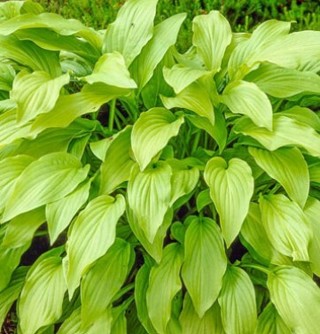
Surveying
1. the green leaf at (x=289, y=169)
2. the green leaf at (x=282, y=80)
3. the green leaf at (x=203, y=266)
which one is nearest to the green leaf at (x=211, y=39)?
the green leaf at (x=282, y=80)

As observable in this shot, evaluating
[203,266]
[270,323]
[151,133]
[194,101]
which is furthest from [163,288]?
[194,101]

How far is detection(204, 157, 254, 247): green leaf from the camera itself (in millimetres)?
2262

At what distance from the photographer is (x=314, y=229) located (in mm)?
2391

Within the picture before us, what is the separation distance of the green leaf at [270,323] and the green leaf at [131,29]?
3.46 feet

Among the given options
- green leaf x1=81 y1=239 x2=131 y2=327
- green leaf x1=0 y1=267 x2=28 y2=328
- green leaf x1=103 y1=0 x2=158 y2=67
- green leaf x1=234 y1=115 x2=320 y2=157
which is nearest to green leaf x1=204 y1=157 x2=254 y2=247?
green leaf x1=234 y1=115 x2=320 y2=157

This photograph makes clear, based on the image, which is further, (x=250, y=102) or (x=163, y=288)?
(x=250, y=102)

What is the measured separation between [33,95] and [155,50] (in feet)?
1.78

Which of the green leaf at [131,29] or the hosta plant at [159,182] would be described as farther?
the green leaf at [131,29]

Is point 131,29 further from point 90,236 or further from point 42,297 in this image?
Answer: point 42,297

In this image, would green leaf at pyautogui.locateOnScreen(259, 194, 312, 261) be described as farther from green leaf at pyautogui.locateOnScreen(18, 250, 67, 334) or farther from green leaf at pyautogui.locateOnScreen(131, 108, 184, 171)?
green leaf at pyautogui.locateOnScreen(18, 250, 67, 334)

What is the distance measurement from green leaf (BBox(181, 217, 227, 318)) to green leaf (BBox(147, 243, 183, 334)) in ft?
0.12

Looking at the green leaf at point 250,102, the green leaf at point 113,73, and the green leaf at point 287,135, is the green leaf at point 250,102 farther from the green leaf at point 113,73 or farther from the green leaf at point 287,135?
the green leaf at point 113,73

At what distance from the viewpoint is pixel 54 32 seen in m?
2.73

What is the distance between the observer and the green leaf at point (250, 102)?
7.98 feet
